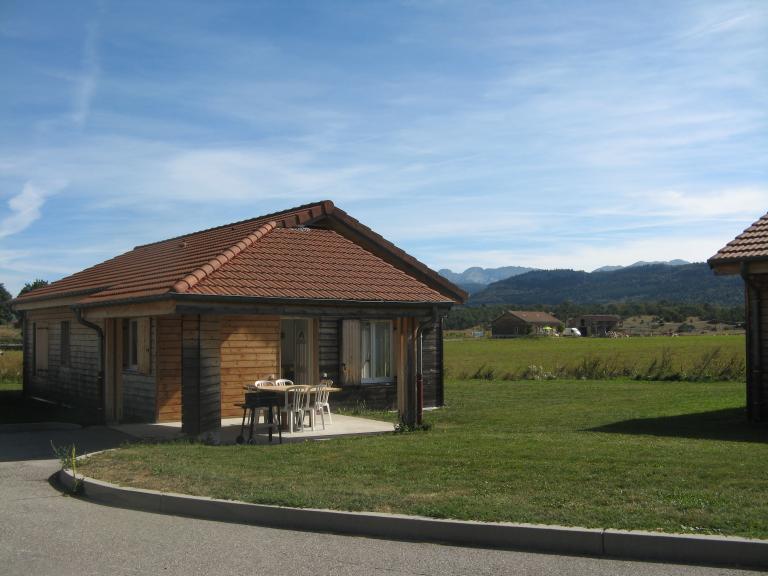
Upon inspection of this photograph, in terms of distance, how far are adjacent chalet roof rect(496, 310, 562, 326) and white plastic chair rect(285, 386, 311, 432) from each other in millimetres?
119196

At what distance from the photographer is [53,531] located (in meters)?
7.40

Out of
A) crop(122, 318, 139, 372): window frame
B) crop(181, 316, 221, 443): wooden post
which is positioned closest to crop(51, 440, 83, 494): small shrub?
crop(181, 316, 221, 443): wooden post

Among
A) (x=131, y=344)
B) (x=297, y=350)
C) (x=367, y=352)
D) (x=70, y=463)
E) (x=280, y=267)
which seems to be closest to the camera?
(x=70, y=463)

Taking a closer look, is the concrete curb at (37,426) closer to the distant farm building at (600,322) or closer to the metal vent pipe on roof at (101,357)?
the metal vent pipe on roof at (101,357)

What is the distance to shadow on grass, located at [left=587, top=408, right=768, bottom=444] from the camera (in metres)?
12.9

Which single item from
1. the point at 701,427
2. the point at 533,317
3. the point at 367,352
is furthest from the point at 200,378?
the point at 533,317

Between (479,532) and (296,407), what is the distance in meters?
8.04

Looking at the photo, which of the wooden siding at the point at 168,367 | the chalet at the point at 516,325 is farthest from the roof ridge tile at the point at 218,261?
the chalet at the point at 516,325

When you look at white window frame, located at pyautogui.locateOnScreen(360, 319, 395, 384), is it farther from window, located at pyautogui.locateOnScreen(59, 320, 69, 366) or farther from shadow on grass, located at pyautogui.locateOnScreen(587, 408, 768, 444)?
window, located at pyautogui.locateOnScreen(59, 320, 69, 366)

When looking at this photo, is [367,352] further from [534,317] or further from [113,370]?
[534,317]

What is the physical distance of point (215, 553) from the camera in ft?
21.6

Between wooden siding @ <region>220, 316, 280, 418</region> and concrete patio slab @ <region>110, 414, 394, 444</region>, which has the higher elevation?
wooden siding @ <region>220, 316, 280, 418</region>

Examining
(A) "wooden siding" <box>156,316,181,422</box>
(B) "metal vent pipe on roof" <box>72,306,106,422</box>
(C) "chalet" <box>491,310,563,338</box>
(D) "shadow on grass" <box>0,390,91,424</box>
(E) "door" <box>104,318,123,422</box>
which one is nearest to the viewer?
(B) "metal vent pipe on roof" <box>72,306,106,422</box>

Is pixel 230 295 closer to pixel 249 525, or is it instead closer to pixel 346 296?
pixel 346 296
